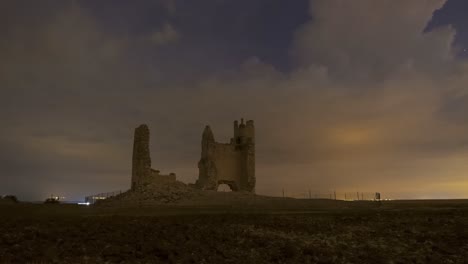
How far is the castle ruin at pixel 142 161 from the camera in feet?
148

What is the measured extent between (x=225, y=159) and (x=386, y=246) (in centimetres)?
4357

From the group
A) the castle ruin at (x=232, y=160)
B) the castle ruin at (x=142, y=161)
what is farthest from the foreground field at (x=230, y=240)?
→ the castle ruin at (x=232, y=160)

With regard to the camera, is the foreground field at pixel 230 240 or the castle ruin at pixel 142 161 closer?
the foreground field at pixel 230 240

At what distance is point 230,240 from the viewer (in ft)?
52.7

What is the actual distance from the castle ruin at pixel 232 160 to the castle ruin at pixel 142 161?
9.66 meters

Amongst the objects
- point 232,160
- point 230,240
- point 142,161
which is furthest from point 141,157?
point 230,240

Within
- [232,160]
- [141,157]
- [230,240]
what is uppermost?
[232,160]

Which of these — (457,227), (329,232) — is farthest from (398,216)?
(329,232)

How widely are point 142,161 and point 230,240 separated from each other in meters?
31.0

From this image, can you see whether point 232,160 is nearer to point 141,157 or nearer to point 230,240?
point 141,157

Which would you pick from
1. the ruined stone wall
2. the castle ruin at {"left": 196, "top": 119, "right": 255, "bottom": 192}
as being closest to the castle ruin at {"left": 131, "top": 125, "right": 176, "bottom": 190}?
the ruined stone wall

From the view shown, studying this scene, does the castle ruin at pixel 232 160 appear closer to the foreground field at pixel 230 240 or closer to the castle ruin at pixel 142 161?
the castle ruin at pixel 142 161

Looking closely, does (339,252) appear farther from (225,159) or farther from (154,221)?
(225,159)

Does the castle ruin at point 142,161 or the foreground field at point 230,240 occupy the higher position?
the castle ruin at point 142,161
